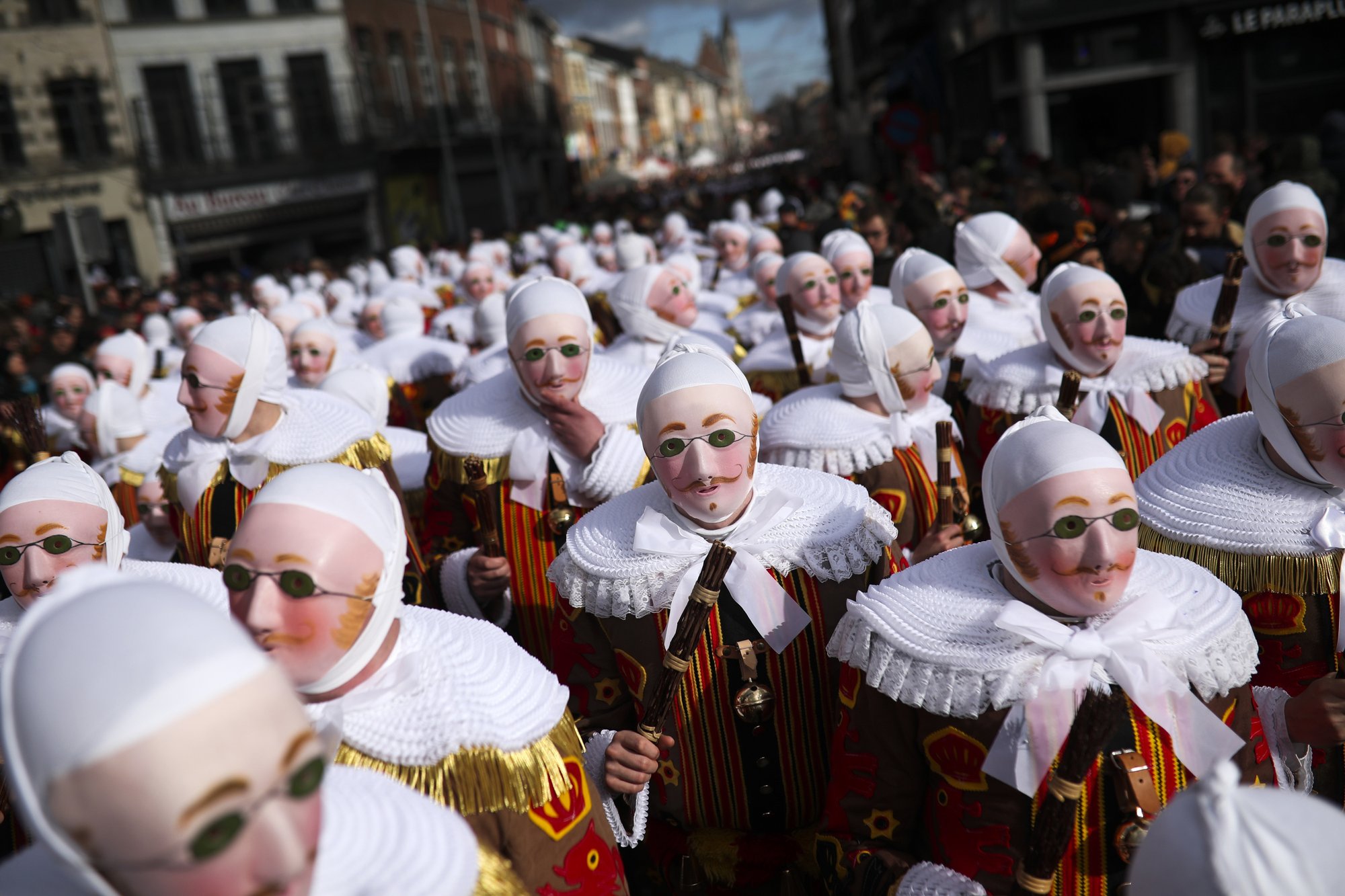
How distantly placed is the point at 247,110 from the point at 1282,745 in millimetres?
35268

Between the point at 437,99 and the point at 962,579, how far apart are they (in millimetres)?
33898

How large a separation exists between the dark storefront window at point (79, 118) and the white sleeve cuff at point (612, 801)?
3163 centimetres

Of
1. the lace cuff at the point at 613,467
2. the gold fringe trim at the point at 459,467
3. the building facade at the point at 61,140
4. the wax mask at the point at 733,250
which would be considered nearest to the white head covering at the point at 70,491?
the gold fringe trim at the point at 459,467

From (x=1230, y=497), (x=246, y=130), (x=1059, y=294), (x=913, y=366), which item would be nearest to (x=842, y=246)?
(x=1059, y=294)

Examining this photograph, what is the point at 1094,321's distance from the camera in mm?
4586

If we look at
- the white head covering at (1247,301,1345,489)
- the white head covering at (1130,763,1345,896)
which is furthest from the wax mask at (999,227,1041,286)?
the white head covering at (1130,763,1345,896)

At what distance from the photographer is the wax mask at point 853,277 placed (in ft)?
23.1

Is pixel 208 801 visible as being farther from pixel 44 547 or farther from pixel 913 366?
pixel 913 366

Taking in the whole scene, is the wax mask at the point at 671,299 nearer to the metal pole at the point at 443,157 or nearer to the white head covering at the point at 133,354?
the white head covering at the point at 133,354

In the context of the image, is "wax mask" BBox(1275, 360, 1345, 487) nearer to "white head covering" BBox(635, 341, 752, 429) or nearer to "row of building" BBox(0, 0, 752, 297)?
"white head covering" BBox(635, 341, 752, 429)

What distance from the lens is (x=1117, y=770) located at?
2.29 meters

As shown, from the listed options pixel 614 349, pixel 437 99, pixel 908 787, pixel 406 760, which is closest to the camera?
pixel 406 760

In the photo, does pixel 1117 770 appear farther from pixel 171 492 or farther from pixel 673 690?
pixel 171 492

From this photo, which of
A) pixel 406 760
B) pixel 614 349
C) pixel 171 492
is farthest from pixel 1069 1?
pixel 406 760
